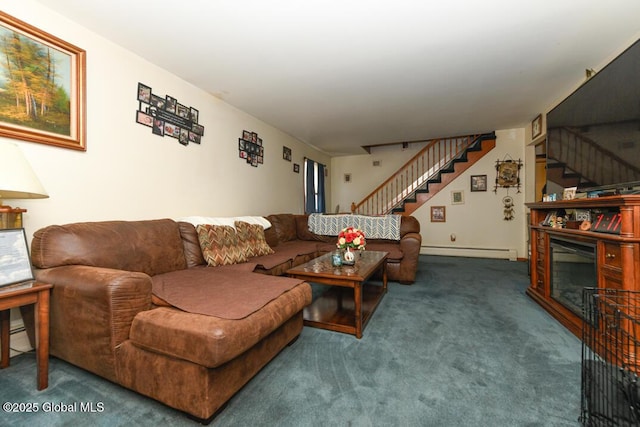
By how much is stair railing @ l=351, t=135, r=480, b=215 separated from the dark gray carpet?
4096 millimetres

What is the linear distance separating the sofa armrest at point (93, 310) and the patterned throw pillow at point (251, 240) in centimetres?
140

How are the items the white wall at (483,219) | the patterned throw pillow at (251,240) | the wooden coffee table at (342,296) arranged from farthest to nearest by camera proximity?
the white wall at (483,219), the patterned throw pillow at (251,240), the wooden coffee table at (342,296)

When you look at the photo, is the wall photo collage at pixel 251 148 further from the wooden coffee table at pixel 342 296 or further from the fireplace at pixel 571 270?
the fireplace at pixel 571 270

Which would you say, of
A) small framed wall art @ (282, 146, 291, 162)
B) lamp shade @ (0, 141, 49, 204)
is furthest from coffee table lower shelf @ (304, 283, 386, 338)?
small framed wall art @ (282, 146, 291, 162)

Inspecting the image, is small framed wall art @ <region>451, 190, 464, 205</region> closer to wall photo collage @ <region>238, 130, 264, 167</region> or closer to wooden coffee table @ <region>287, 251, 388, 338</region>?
wooden coffee table @ <region>287, 251, 388, 338</region>

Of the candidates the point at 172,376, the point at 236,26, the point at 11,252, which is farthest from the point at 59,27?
the point at 172,376

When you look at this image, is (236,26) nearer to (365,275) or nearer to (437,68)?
(437,68)

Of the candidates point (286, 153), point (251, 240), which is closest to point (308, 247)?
point (251, 240)

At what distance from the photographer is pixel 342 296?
286 centimetres

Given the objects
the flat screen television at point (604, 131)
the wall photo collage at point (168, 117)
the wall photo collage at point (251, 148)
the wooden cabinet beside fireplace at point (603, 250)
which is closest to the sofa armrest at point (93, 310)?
the wall photo collage at point (168, 117)

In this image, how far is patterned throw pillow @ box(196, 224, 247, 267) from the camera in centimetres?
245

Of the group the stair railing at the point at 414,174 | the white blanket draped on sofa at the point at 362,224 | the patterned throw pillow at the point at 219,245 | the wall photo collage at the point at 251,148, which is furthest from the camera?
the stair railing at the point at 414,174

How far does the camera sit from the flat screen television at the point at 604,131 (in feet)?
5.79

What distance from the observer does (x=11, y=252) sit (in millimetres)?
1418
